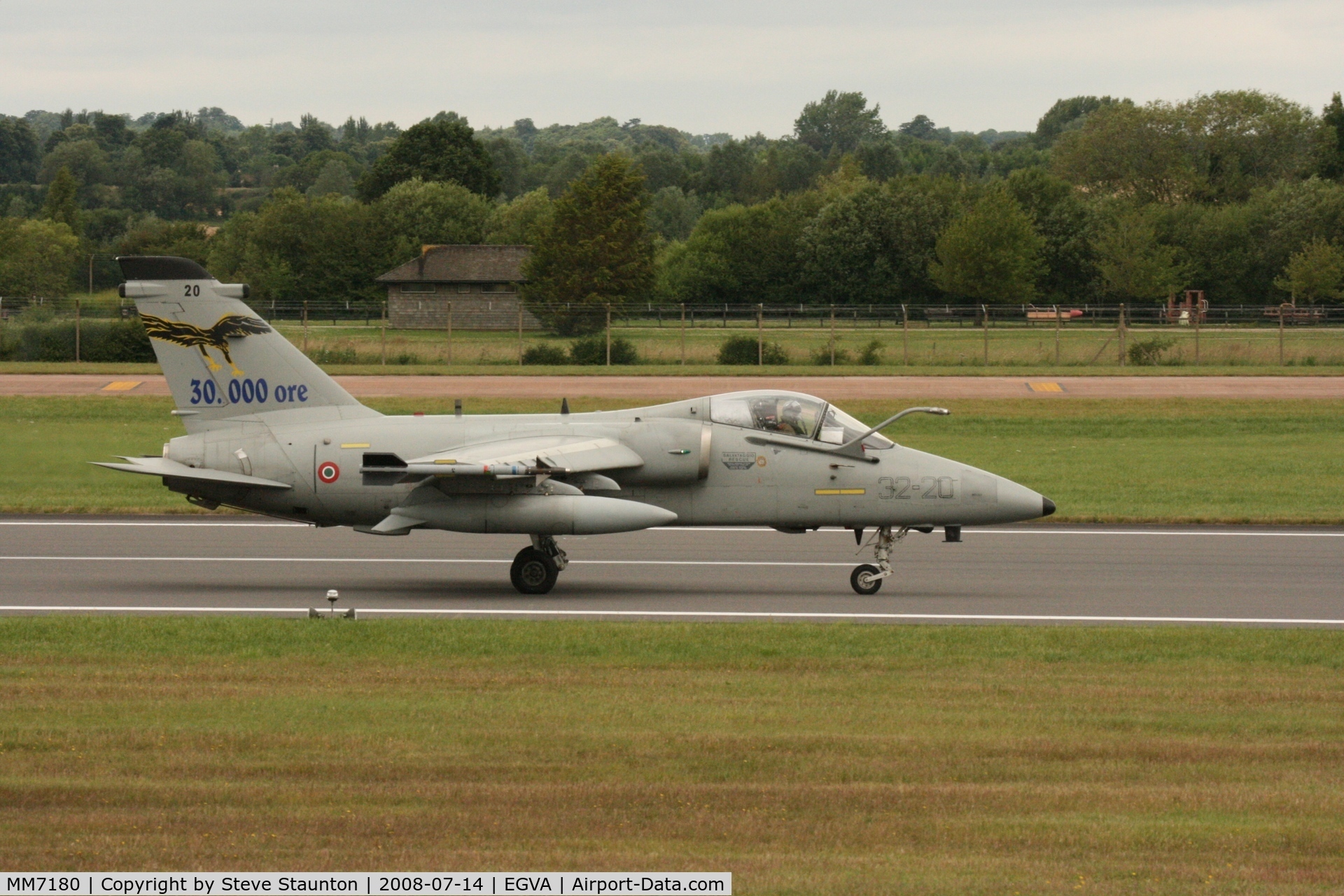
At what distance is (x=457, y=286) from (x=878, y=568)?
78.0 meters

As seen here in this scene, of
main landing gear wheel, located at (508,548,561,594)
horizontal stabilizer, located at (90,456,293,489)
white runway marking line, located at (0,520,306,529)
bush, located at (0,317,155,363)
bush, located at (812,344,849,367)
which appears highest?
bush, located at (0,317,155,363)

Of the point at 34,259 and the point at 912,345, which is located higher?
the point at 34,259

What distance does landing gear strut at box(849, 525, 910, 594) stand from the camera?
18.2 m

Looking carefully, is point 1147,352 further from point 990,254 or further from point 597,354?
point 990,254

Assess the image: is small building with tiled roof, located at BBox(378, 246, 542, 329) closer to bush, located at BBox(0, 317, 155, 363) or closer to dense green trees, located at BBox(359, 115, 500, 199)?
dense green trees, located at BBox(359, 115, 500, 199)

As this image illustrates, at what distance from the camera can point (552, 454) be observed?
17.9 m

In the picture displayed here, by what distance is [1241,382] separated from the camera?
48.4 meters

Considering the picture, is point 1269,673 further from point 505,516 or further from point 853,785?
point 505,516

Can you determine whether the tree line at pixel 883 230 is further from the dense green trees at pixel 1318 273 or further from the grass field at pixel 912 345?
the grass field at pixel 912 345

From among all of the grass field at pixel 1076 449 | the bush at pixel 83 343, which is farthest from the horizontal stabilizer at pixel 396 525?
the bush at pixel 83 343

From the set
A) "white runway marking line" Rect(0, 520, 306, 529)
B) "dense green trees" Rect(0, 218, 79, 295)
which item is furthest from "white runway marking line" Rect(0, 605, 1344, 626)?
"dense green trees" Rect(0, 218, 79, 295)

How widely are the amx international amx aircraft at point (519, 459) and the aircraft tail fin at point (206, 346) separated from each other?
18 millimetres

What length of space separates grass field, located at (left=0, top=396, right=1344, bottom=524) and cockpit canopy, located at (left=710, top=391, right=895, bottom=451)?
771 cm
